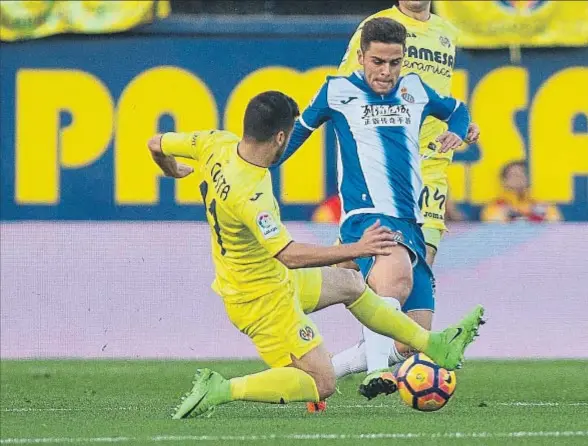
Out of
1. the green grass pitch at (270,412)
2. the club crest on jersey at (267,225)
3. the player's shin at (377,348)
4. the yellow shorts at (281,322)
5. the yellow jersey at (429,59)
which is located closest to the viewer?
the green grass pitch at (270,412)

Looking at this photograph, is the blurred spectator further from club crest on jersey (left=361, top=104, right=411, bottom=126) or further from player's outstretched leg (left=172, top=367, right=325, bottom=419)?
player's outstretched leg (left=172, top=367, right=325, bottom=419)

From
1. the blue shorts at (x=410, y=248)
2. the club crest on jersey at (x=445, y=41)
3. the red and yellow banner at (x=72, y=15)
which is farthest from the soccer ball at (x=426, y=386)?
the red and yellow banner at (x=72, y=15)

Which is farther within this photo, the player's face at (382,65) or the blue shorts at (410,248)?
the blue shorts at (410,248)

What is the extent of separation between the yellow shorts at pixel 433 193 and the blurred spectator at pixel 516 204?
4641 mm

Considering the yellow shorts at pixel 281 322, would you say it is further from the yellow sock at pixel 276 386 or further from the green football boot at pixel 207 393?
the green football boot at pixel 207 393

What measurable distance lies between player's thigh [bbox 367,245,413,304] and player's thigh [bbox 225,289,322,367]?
781mm

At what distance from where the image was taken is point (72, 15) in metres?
14.6

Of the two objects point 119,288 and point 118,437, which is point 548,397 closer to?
point 118,437

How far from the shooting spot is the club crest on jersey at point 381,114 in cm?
866

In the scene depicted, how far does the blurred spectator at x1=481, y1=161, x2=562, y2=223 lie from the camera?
559 inches

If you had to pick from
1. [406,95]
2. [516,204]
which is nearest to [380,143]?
[406,95]

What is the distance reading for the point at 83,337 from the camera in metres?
12.2

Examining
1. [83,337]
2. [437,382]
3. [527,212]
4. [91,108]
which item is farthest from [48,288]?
[437,382]

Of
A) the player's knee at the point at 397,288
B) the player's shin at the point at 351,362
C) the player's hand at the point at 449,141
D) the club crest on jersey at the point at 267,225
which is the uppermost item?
the player's hand at the point at 449,141
